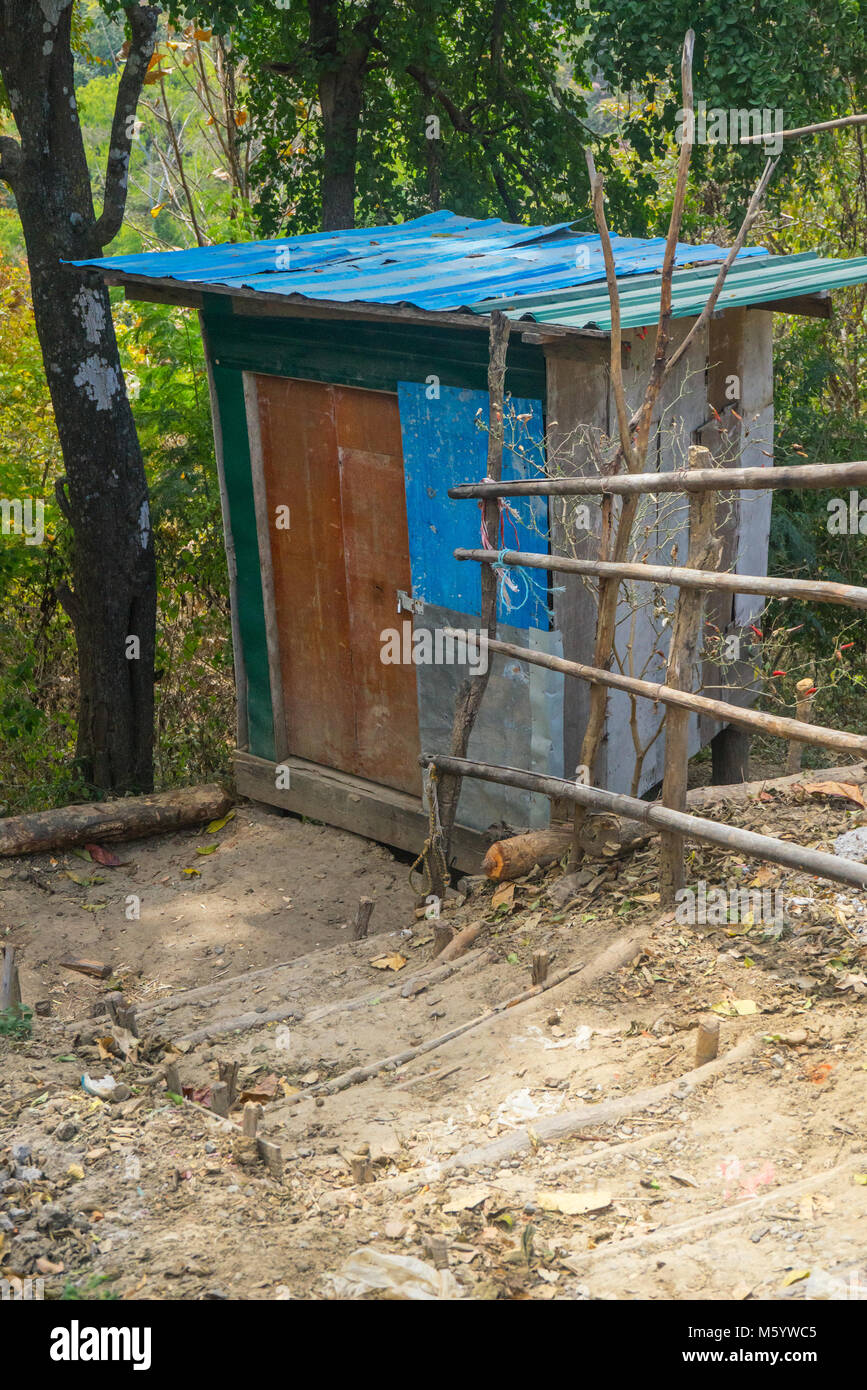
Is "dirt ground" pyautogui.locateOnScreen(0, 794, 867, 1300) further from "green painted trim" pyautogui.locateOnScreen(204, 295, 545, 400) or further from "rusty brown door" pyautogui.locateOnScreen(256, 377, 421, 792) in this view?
"green painted trim" pyautogui.locateOnScreen(204, 295, 545, 400)

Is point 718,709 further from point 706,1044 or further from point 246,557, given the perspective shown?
point 246,557

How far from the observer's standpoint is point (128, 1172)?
319 cm

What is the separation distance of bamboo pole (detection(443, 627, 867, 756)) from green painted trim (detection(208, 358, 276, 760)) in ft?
8.70

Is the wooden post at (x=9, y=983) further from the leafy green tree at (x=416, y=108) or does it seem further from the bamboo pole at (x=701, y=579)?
the leafy green tree at (x=416, y=108)

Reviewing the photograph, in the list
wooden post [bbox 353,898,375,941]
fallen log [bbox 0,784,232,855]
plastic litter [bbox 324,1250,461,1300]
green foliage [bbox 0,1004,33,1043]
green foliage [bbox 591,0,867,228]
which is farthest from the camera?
green foliage [bbox 591,0,867,228]

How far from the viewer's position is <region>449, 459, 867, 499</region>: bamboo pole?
139 inches

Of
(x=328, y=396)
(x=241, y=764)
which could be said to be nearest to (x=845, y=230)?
(x=328, y=396)

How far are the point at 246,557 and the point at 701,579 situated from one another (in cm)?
388

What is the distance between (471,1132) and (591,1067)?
0.47 meters

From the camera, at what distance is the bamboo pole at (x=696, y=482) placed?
3535 millimetres

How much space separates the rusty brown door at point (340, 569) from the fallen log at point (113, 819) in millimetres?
733

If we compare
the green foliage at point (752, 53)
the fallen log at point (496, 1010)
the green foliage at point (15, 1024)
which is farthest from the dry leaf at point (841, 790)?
the green foliage at point (752, 53)

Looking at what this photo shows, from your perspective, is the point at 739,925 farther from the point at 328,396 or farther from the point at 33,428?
the point at 33,428

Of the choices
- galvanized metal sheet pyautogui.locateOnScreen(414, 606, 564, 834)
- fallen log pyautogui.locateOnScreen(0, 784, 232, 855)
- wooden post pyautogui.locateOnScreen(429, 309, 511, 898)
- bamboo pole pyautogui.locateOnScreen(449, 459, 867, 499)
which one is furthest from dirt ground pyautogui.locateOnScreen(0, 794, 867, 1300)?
bamboo pole pyautogui.locateOnScreen(449, 459, 867, 499)
